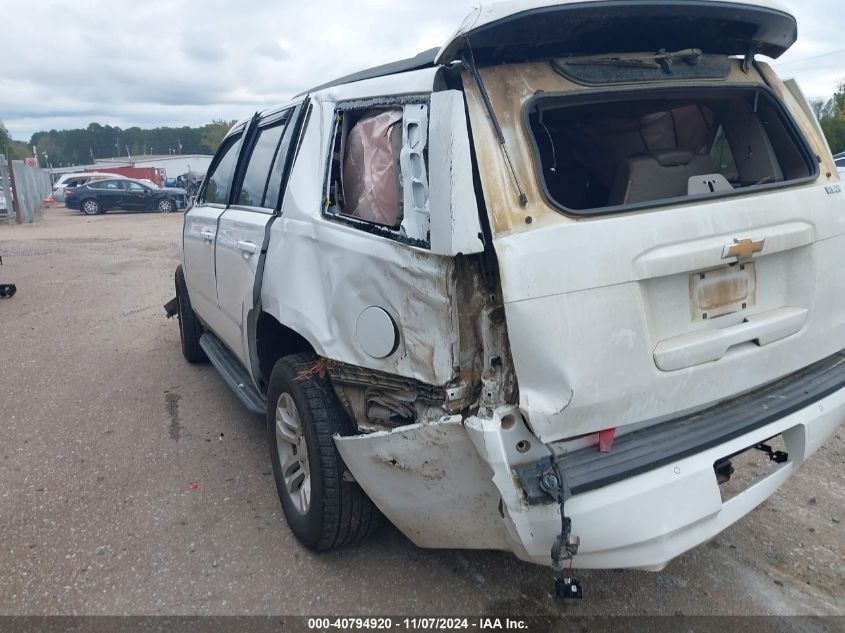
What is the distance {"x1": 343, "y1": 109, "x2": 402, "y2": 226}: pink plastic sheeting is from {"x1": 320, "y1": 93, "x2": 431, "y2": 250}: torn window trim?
0.03 metres

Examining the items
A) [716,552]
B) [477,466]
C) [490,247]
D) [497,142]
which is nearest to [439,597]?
[477,466]

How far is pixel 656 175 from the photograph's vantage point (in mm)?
2951

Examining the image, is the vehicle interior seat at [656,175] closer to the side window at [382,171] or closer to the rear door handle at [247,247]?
the side window at [382,171]

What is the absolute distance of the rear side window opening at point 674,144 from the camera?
2.82 meters

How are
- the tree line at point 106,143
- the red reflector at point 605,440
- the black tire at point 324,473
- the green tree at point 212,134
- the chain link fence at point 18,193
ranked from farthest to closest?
1. the tree line at point 106,143
2. the green tree at point 212,134
3. the chain link fence at point 18,193
4. the black tire at point 324,473
5. the red reflector at point 605,440

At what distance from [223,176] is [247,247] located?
136 centimetres

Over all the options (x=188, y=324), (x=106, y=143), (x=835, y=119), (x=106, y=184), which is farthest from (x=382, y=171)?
(x=106, y=143)

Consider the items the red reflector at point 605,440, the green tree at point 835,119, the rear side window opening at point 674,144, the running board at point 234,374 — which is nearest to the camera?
the red reflector at point 605,440

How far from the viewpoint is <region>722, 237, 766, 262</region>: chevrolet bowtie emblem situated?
228 cm

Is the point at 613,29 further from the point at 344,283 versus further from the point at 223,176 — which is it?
the point at 223,176

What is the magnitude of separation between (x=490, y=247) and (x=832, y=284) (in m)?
1.52

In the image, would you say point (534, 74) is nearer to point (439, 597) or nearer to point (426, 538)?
point (426, 538)

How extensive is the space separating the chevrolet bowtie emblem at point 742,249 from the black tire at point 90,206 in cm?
2780

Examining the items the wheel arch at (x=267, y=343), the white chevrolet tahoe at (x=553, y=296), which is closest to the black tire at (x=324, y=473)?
the white chevrolet tahoe at (x=553, y=296)
